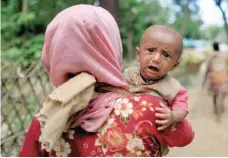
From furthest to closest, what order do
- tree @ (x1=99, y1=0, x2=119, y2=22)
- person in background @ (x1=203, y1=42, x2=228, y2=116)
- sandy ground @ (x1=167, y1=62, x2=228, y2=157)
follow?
person in background @ (x1=203, y1=42, x2=228, y2=116) < sandy ground @ (x1=167, y1=62, x2=228, y2=157) < tree @ (x1=99, y1=0, x2=119, y2=22)

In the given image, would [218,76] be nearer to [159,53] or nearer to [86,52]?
[159,53]

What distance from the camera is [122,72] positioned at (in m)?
1.70

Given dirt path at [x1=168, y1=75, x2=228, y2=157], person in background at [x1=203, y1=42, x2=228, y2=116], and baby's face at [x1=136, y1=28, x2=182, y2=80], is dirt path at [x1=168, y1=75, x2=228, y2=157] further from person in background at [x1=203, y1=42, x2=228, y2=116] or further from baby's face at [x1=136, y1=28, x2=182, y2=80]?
baby's face at [x1=136, y1=28, x2=182, y2=80]

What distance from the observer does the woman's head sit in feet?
5.11

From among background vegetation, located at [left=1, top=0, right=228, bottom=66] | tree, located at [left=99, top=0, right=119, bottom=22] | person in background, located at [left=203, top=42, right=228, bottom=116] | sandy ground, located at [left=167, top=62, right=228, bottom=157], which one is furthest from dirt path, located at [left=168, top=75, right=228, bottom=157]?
tree, located at [left=99, top=0, right=119, bottom=22]

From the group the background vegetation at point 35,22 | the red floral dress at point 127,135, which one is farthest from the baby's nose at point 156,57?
the background vegetation at point 35,22

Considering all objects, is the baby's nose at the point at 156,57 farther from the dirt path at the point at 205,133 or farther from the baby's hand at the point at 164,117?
the dirt path at the point at 205,133

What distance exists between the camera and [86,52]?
1578 mm

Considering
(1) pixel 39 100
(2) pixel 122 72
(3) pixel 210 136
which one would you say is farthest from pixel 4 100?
(3) pixel 210 136

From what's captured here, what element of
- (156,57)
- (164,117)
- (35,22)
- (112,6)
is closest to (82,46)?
(156,57)

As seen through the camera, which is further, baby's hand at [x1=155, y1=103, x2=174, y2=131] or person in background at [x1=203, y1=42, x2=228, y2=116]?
person in background at [x1=203, y1=42, x2=228, y2=116]

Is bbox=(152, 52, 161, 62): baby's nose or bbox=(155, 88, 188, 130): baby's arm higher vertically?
bbox=(152, 52, 161, 62): baby's nose

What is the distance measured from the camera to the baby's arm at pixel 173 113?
1533mm

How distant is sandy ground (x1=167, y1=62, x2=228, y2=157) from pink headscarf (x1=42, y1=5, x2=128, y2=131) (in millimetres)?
4627
